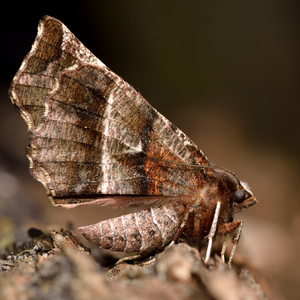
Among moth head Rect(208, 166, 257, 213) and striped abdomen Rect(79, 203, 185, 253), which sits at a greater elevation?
moth head Rect(208, 166, 257, 213)

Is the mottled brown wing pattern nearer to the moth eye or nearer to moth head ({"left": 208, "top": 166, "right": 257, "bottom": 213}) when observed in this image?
moth head ({"left": 208, "top": 166, "right": 257, "bottom": 213})

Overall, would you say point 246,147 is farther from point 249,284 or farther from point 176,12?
point 249,284

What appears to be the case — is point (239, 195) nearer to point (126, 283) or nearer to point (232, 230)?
point (232, 230)

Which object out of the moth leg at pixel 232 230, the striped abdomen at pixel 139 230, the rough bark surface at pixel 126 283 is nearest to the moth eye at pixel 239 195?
the moth leg at pixel 232 230

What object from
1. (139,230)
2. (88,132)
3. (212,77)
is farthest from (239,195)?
(212,77)

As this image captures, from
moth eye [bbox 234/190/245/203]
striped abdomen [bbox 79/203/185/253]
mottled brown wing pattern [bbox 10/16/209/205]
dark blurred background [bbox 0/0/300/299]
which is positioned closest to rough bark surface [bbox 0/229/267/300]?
striped abdomen [bbox 79/203/185/253]

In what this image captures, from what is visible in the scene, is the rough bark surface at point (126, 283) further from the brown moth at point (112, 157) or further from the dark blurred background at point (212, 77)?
the dark blurred background at point (212, 77)
